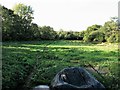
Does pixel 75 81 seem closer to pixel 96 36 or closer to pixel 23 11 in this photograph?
pixel 96 36

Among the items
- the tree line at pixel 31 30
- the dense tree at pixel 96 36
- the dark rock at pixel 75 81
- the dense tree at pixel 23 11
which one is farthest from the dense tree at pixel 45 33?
the dark rock at pixel 75 81

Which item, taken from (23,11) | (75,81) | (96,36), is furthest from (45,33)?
(75,81)

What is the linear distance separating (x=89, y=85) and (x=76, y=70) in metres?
1.12

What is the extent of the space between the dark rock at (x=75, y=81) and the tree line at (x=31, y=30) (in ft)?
86.1

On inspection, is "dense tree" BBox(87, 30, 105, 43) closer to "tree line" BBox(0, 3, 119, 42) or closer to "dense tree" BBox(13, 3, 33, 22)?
"tree line" BBox(0, 3, 119, 42)

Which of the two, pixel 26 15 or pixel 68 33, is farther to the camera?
pixel 68 33

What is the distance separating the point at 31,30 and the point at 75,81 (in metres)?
41.8

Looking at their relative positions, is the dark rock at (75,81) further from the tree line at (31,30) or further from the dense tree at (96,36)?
the dense tree at (96,36)

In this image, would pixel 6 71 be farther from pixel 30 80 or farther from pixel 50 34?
pixel 50 34

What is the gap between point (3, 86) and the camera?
930 cm

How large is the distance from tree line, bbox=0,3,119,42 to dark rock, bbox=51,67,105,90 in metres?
26.3

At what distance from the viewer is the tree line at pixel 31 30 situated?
40.4 m

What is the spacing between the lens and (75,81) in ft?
28.8

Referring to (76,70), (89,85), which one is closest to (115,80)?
(76,70)
